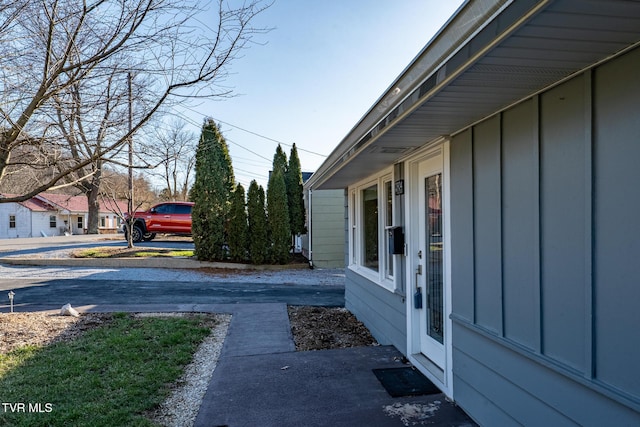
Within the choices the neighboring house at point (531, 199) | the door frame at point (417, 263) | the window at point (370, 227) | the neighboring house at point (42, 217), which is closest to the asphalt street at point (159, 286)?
the window at point (370, 227)

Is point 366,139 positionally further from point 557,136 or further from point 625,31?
point 625,31

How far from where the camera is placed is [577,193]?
1.88 m

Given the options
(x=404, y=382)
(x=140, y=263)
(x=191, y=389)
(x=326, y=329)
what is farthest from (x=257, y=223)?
(x=404, y=382)

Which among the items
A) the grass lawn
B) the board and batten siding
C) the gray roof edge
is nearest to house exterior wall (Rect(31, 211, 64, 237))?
the grass lawn

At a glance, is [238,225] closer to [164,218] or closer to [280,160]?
[280,160]

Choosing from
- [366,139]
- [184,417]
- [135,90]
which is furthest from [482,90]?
[135,90]

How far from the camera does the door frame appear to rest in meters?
3.21

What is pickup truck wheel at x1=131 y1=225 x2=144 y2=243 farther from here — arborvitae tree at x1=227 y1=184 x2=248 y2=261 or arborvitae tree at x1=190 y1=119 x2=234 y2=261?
arborvitae tree at x1=227 y1=184 x2=248 y2=261

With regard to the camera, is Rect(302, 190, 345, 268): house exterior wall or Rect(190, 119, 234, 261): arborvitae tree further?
Rect(302, 190, 345, 268): house exterior wall

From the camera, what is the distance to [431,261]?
368cm

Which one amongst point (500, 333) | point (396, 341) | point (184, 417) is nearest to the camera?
point (500, 333)

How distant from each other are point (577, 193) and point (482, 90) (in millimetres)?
699

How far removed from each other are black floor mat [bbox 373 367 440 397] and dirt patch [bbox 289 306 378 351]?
1.12 meters

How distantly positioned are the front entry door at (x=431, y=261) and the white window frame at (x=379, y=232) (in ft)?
1.92
